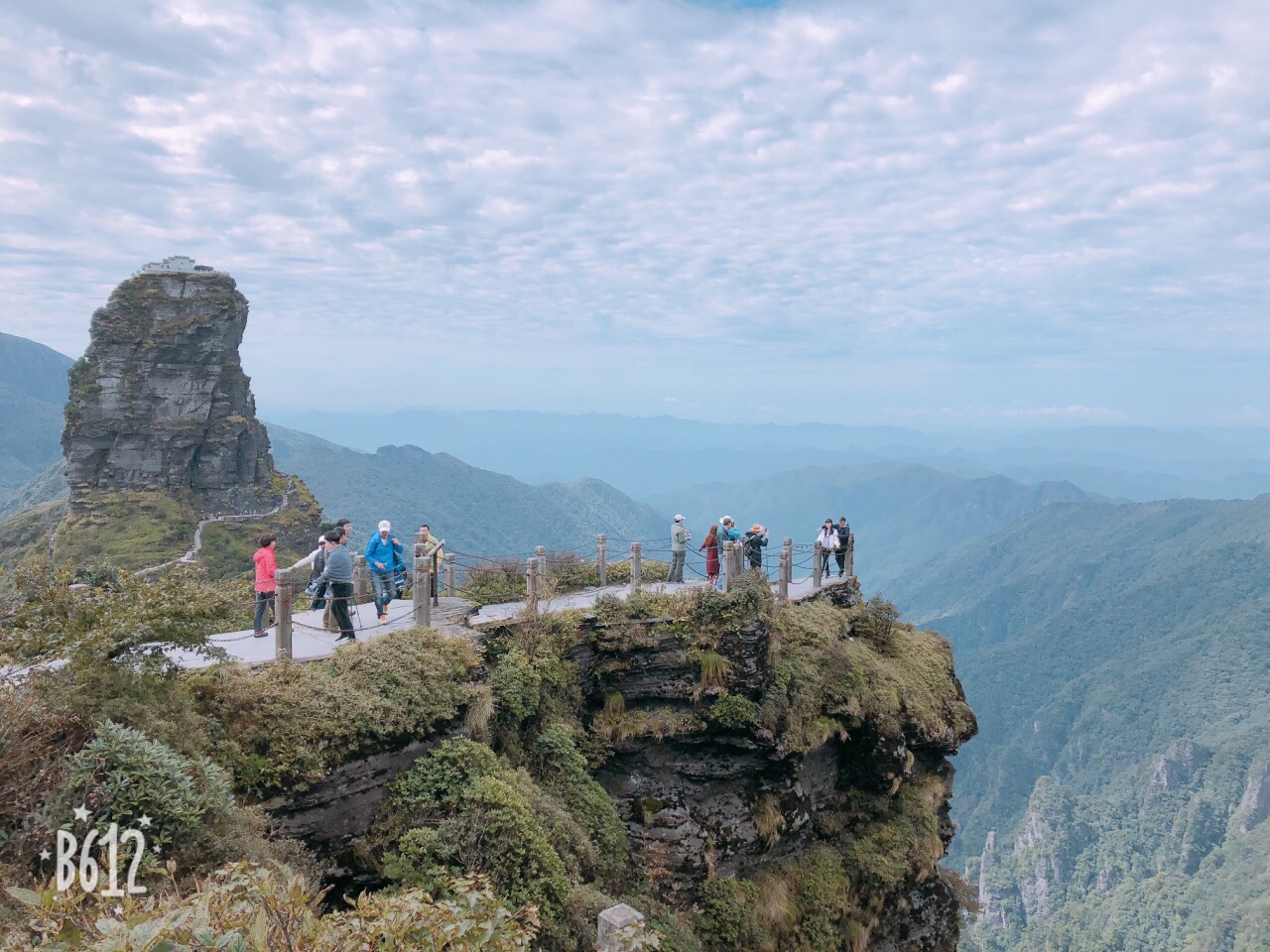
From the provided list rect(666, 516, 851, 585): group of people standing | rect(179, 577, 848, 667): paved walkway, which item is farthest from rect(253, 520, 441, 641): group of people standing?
rect(666, 516, 851, 585): group of people standing

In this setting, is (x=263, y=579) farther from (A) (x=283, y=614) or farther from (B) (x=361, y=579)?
(B) (x=361, y=579)

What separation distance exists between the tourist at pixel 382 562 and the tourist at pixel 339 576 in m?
0.76

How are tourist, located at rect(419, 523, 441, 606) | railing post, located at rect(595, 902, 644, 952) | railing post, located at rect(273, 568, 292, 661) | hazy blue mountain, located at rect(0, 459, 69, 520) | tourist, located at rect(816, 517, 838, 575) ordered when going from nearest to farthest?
railing post, located at rect(595, 902, 644, 952) → railing post, located at rect(273, 568, 292, 661) → tourist, located at rect(419, 523, 441, 606) → tourist, located at rect(816, 517, 838, 575) → hazy blue mountain, located at rect(0, 459, 69, 520)

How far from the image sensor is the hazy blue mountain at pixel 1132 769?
89.3 meters

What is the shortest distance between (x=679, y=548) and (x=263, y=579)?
850 centimetres

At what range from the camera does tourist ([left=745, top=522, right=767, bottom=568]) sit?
16.2m

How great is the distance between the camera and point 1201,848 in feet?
335

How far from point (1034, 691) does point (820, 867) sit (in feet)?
591

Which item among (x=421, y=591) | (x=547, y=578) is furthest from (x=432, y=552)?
(x=547, y=578)

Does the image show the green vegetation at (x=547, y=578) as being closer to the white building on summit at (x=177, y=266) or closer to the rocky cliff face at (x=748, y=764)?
the rocky cliff face at (x=748, y=764)

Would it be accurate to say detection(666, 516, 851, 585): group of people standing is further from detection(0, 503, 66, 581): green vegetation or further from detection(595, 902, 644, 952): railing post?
detection(0, 503, 66, 581): green vegetation

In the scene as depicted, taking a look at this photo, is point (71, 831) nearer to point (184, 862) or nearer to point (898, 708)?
point (184, 862)

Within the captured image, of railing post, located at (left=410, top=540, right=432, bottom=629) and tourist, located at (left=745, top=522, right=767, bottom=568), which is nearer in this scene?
railing post, located at (left=410, top=540, right=432, bottom=629)

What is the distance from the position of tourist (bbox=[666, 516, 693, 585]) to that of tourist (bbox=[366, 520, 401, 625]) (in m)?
6.15
